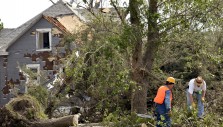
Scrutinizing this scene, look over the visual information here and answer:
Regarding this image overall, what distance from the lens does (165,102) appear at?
11883 millimetres

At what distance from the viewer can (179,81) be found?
17.7 m

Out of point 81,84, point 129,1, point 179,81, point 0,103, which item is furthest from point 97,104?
point 0,103

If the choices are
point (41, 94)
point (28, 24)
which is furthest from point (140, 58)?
point (28, 24)

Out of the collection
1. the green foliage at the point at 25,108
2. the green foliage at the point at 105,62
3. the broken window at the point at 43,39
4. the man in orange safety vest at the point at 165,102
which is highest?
the broken window at the point at 43,39

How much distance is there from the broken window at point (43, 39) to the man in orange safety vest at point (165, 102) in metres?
19.1

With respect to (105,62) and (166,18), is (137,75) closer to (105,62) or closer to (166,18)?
(105,62)

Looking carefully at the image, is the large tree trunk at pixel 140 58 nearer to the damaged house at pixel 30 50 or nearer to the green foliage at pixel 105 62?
the green foliage at pixel 105 62

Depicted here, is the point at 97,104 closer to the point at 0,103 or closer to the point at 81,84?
the point at 81,84

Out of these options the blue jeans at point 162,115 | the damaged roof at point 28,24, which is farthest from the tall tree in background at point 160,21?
the damaged roof at point 28,24

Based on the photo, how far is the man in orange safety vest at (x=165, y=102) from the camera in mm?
11836

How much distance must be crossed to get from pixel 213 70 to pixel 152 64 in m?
3.63

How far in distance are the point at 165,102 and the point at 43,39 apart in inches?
793

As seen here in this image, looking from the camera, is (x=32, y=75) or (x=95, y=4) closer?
(x=95, y=4)

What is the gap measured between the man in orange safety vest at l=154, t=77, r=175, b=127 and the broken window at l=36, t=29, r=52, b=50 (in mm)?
19110
